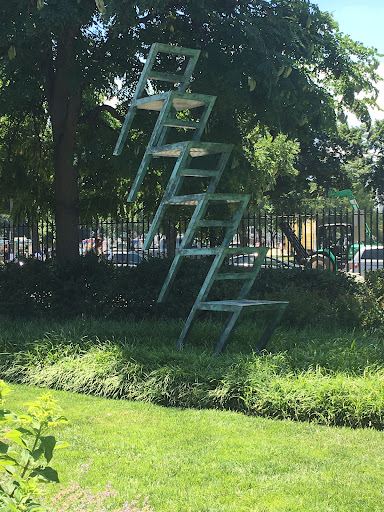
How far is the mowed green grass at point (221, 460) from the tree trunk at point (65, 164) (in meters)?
6.99

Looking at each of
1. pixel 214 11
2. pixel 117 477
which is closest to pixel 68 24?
pixel 214 11

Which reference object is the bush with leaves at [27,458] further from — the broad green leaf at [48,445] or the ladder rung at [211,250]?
the ladder rung at [211,250]

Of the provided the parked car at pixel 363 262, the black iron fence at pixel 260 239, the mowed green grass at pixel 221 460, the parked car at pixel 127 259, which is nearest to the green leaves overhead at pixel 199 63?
the parked car at pixel 127 259

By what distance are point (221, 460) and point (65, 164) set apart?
9439 mm

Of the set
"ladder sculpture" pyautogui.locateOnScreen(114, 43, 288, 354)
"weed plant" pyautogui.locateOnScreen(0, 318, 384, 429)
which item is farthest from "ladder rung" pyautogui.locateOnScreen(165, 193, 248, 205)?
"weed plant" pyautogui.locateOnScreen(0, 318, 384, 429)

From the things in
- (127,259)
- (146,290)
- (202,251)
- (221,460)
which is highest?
(202,251)

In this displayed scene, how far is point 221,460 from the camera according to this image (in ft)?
16.3

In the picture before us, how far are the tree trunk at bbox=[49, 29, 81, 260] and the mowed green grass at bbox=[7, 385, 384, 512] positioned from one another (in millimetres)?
6993

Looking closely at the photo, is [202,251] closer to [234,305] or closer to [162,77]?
[234,305]

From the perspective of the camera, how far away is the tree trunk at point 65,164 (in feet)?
42.7

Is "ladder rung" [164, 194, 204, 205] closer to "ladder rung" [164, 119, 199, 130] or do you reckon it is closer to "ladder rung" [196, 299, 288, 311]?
"ladder rung" [164, 119, 199, 130]

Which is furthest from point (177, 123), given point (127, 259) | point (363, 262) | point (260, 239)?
point (363, 262)

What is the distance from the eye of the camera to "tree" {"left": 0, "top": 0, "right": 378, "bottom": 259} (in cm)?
1036

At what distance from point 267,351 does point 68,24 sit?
251 inches
